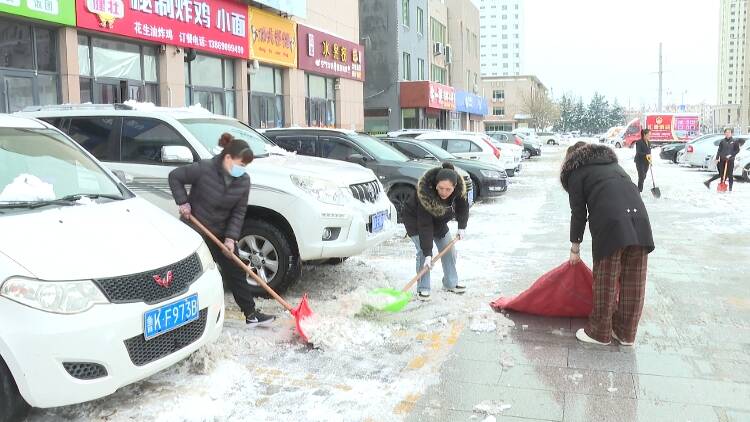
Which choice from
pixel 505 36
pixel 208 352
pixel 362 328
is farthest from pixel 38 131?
pixel 505 36

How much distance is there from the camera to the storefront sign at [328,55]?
75.1 ft

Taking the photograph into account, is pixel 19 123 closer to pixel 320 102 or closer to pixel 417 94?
pixel 320 102

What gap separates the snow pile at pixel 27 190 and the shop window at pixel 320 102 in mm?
20074

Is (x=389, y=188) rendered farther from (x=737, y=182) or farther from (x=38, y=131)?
(x=737, y=182)

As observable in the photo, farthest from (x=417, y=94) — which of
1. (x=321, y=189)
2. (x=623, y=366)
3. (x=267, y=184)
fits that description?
(x=623, y=366)

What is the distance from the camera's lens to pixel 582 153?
5.15 meters

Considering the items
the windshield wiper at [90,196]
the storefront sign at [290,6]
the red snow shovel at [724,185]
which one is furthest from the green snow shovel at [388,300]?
the storefront sign at [290,6]

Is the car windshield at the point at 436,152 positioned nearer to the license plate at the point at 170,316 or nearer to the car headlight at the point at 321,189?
the car headlight at the point at 321,189

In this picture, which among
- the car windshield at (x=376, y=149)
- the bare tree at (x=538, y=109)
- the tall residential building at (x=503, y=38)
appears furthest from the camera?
the tall residential building at (x=503, y=38)

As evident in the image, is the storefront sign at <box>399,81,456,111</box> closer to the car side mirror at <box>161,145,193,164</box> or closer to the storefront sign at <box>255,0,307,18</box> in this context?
the storefront sign at <box>255,0,307,18</box>

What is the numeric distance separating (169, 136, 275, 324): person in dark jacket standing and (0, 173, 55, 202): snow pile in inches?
47.3

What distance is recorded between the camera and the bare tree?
86.0 m

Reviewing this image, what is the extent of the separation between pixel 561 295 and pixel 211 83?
48.7 ft

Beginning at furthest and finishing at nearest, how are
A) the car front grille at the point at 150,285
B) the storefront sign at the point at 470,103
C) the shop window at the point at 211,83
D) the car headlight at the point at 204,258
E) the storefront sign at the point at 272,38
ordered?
1. the storefront sign at the point at 470,103
2. the storefront sign at the point at 272,38
3. the shop window at the point at 211,83
4. the car headlight at the point at 204,258
5. the car front grille at the point at 150,285
